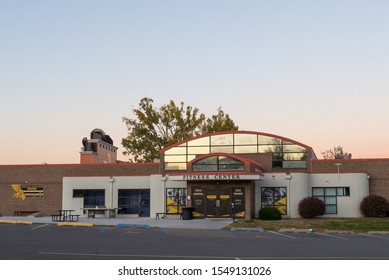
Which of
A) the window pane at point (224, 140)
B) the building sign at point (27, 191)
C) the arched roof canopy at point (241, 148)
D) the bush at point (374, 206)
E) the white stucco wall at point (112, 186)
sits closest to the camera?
the bush at point (374, 206)

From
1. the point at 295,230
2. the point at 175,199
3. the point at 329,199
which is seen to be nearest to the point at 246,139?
the point at 175,199

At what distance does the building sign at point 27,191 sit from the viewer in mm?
47562

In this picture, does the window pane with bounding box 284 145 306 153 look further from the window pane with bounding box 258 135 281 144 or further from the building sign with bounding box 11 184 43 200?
the building sign with bounding box 11 184 43 200

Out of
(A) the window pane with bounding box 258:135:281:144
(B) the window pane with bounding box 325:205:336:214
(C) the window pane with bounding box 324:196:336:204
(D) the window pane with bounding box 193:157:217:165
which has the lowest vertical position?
(B) the window pane with bounding box 325:205:336:214

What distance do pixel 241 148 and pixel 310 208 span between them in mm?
7259

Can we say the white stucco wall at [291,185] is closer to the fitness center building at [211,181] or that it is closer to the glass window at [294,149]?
the fitness center building at [211,181]

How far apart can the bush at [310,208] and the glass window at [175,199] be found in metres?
8.88

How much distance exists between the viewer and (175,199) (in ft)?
144

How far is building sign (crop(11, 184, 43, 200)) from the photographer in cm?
4756

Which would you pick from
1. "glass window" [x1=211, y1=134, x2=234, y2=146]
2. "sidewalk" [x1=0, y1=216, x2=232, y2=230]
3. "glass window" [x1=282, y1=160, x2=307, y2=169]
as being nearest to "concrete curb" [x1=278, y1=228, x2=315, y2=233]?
"sidewalk" [x1=0, y1=216, x2=232, y2=230]

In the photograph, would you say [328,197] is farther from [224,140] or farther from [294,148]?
[224,140]

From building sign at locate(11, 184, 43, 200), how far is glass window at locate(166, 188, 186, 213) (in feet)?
36.9

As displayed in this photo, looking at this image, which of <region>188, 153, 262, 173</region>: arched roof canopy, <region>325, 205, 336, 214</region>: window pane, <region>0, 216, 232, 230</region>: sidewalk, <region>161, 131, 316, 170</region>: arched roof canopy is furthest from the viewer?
<region>161, 131, 316, 170</region>: arched roof canopy

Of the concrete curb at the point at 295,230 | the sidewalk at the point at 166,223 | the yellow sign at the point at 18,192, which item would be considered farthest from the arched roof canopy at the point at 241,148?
the concrete curb at the point at 295,230
